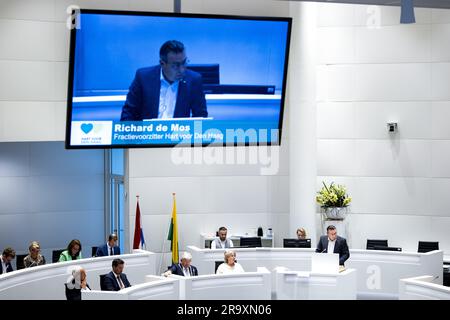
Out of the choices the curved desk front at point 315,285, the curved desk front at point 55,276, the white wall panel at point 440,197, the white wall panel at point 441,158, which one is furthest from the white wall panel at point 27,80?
the white wall panel at point 440,197

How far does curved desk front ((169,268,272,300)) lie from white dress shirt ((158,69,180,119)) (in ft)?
10.5

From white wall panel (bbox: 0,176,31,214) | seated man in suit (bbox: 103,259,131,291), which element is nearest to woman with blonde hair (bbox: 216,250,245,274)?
seated man in suit (bbox: 103,259,131,291)

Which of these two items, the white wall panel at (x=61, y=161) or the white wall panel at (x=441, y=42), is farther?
the white wall panel at (x=61, y=161)

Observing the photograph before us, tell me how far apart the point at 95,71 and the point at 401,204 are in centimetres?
661

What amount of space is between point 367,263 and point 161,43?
511 cm

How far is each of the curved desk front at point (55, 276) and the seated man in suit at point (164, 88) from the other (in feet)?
7.82

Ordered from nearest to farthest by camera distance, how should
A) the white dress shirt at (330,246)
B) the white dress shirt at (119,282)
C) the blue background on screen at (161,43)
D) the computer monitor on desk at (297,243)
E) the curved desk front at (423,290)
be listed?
the curved desk front at (423,290), the white dress shirt at (119,282), the white dress shirt at (330,246), the blue background on screen at (161,43), the computer monitor on desk at (297,243)

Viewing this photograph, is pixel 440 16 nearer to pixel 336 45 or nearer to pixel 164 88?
pixel 336 45

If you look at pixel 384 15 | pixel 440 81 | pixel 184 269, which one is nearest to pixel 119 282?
pixel 184 269

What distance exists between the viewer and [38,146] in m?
16.5

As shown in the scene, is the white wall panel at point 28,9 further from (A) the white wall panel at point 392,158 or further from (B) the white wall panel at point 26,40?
(A) the white wall panel at point 392,158

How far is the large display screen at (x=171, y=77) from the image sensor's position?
12.1 m

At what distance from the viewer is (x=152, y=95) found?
40.7 ft

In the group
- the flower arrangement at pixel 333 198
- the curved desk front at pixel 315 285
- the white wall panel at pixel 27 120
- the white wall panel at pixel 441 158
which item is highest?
the white wall panel at pixel 27 120
